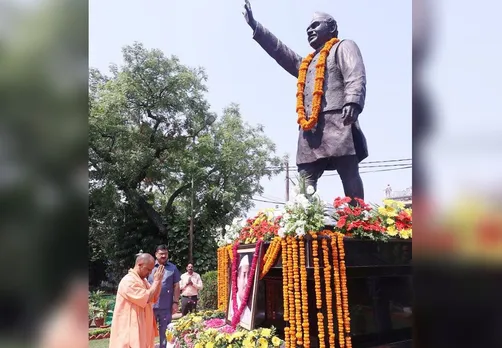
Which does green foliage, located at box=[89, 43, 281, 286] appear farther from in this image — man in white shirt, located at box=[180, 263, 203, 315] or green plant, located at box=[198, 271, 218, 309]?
man in white shirt, located at box=[180, 263, 203, 315]

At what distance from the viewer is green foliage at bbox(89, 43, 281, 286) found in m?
17.0

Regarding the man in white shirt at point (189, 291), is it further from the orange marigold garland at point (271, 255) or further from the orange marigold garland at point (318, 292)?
the orange marigold garland at point (318, 292)

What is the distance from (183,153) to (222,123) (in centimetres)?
194

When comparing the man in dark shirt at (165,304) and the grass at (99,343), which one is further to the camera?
the grass at (99,343)

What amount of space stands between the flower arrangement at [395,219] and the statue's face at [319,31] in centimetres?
166

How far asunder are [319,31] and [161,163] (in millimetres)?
13898

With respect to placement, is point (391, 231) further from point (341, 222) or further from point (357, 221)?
point (341, 222)

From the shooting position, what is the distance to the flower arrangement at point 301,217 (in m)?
3.43

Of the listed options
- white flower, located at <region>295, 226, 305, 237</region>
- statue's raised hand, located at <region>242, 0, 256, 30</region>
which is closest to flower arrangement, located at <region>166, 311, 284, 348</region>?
white flower, located at <region>295, 226, 305, 237</region>

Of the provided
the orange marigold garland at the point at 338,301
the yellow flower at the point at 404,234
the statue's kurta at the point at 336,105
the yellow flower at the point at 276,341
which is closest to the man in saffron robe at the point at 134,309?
the yellow flower at the point at 276,341
